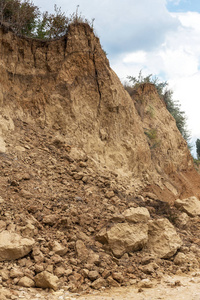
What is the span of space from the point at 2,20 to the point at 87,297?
285 inches

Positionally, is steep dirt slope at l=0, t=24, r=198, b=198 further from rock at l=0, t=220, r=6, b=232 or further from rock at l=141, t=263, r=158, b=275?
rock at l=0, t=220, r=6, b=232

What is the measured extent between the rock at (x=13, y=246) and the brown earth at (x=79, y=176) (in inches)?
1.3

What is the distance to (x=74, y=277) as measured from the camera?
4.23 m

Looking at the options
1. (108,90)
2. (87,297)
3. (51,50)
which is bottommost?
(87,297)

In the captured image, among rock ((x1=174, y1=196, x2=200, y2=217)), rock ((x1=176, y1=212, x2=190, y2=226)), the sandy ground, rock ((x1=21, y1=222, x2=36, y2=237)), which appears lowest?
the sandy ground

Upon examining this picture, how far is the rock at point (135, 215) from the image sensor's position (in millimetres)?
5743

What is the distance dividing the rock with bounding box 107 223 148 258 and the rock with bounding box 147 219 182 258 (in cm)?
29

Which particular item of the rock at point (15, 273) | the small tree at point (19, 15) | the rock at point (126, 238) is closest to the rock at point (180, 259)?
the rock at point (126, 238)

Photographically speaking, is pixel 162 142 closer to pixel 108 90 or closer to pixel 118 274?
pixel 108 90

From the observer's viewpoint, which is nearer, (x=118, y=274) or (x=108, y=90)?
(x=118, y=274)

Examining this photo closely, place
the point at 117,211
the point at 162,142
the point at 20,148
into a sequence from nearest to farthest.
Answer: the point at 117,211, the point at 20,148, the point at 162,142

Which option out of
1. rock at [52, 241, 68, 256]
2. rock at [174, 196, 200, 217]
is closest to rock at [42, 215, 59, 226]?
rock at [52, 241, 68, 256]

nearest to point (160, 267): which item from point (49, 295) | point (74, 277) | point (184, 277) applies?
point (184, 277)

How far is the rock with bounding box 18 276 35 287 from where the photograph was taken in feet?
12.6
